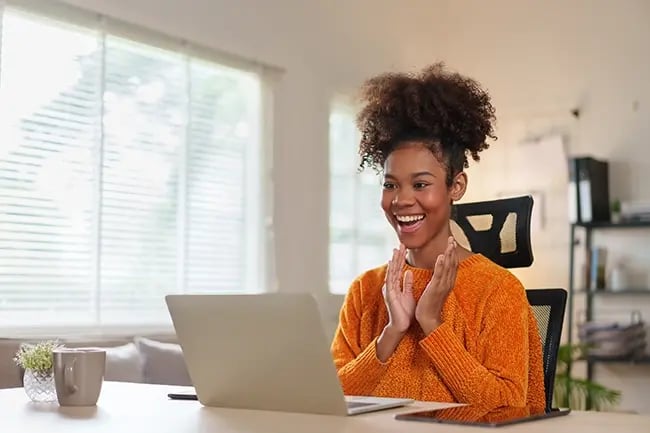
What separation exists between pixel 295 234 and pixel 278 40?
37.7 inches

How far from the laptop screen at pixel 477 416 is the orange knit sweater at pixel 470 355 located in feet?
0.91

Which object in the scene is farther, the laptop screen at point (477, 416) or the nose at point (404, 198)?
the nose at point (404, 198)

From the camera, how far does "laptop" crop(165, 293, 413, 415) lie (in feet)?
4.52

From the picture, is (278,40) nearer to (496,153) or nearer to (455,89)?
(496,153)

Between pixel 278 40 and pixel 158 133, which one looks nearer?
pixel 158 133

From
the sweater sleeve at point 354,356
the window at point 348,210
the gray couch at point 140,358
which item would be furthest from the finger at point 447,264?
the window at point 348,210

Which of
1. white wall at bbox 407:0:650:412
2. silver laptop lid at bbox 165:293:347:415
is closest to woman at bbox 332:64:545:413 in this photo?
silver laptop lid at bbox 165:293:347:415

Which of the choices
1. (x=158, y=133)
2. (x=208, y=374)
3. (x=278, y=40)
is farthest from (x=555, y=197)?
(x=208, y=374)

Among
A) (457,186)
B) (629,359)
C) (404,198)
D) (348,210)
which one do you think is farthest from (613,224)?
(404,198)

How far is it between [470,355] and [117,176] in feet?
8.45

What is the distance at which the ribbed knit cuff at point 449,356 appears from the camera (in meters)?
1.72

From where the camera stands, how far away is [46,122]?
3.78m

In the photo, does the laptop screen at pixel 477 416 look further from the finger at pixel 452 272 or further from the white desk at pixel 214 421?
the finger at pixel 452 272

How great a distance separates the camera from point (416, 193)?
2.00 metres
